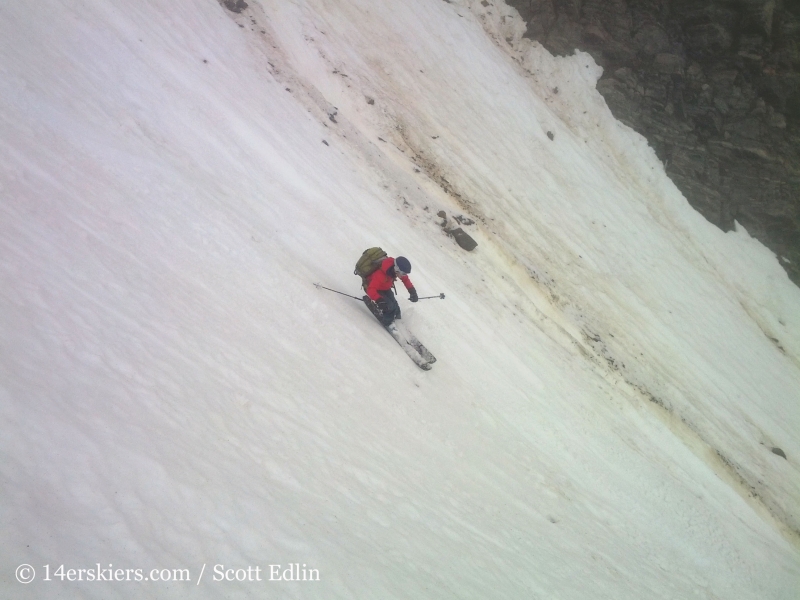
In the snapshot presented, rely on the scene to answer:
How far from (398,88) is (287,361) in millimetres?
14154

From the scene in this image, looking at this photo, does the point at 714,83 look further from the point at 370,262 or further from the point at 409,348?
the point at 409,348

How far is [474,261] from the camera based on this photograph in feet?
43.9

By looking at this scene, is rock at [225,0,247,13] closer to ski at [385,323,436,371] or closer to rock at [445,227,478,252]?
rock at [445,227,478,252]

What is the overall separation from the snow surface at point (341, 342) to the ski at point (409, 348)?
18cm

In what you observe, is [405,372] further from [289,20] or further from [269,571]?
[289,20]

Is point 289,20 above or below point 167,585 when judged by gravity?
above

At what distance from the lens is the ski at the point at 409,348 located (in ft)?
27.5

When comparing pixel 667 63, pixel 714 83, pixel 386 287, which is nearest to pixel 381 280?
pixel 386 287

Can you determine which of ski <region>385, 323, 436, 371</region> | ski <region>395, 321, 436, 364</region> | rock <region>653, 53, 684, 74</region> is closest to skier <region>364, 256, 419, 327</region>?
ski <region>385, 323, 436, 371</region>

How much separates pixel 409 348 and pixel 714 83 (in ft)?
81.8

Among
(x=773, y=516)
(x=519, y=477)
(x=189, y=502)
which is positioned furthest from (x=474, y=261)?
(x=189, y=502)

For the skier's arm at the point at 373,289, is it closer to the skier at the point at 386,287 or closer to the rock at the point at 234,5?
the skier at the point at 386,287

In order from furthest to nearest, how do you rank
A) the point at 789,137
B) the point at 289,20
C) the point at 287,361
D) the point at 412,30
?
the point at 789,137, the point at 412,30, the point at 289,20, the point at 287,361

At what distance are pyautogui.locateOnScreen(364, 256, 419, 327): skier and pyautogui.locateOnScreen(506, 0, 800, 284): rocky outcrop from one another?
19.9 meters
